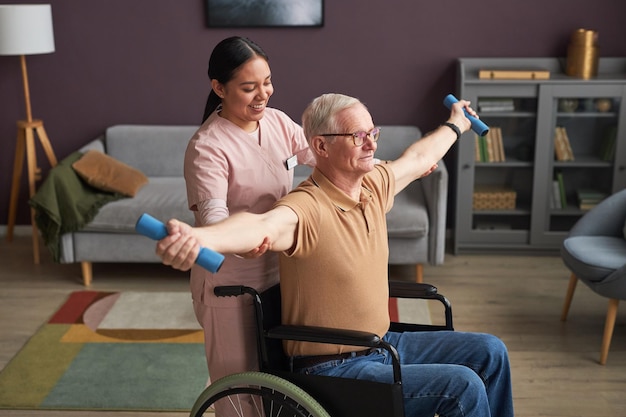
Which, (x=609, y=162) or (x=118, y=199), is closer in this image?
(x=118, y=199)

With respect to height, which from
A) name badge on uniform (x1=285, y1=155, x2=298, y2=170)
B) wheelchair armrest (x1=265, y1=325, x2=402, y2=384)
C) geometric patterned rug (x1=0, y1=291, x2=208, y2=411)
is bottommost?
geometric patterned rug (x1=0, y1=291, x2=208, y2=411)

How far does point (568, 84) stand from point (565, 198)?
64cm

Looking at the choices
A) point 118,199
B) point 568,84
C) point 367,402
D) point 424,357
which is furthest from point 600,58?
point 367,402

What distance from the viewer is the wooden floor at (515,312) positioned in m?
3.11

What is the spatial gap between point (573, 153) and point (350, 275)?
2881 mm

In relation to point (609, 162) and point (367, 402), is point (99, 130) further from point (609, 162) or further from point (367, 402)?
point (367, 402)

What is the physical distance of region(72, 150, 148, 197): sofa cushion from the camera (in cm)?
430

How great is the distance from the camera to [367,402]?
2.02 m

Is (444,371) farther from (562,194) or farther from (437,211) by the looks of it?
(562,194)

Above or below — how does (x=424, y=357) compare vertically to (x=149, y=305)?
above

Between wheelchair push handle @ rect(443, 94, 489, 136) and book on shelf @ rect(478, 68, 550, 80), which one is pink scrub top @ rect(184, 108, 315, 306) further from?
book on shelf @ rect(478, 68, 550, 80)


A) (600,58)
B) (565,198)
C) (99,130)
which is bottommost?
(565,198)

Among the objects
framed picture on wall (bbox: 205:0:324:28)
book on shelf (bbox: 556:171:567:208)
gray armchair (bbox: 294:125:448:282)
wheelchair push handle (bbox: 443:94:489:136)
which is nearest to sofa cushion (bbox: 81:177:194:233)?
gray armchair (bbox: 294:125:448:282)

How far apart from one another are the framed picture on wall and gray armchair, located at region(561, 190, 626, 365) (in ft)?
6.33
